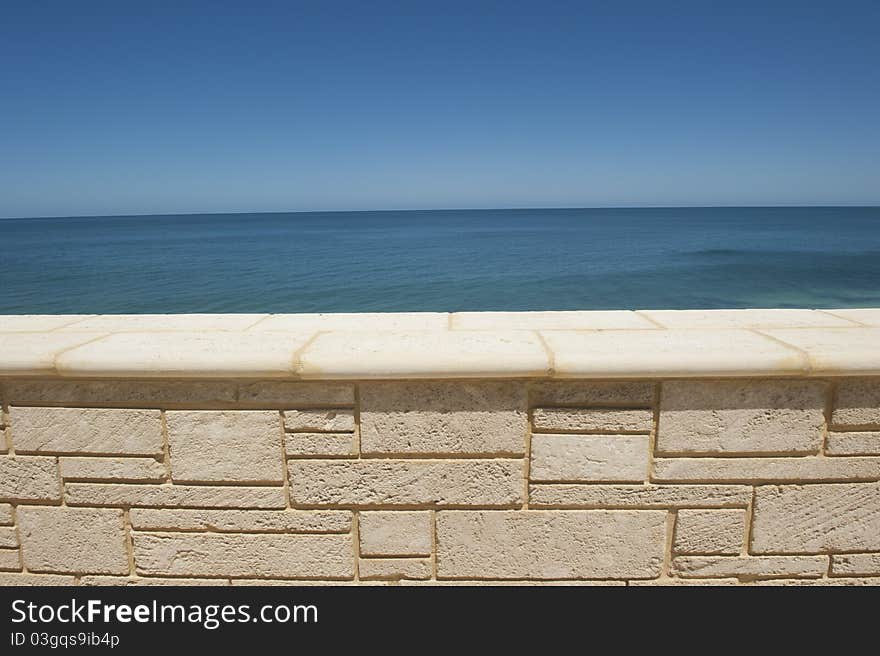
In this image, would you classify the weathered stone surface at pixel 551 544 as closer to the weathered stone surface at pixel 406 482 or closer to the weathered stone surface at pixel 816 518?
the weathered stone surface at pixel 406 482

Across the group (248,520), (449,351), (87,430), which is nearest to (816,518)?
(449,351)

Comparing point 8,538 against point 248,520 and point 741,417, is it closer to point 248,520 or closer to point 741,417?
point 248,520

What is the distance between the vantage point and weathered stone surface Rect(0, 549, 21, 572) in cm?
226

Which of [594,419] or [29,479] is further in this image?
[29,479]

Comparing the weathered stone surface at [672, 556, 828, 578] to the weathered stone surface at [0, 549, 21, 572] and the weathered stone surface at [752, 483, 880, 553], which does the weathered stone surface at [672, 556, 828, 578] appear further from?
the weathered stone surface at [0, 549, 21, 572]

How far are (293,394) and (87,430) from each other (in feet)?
2.87

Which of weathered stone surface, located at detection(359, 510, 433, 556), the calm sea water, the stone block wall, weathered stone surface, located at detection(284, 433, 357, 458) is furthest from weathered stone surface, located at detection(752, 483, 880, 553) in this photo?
the calm sea water

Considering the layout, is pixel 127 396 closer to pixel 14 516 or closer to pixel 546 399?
pixel 14 516

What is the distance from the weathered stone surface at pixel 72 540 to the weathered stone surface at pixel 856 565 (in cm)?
311

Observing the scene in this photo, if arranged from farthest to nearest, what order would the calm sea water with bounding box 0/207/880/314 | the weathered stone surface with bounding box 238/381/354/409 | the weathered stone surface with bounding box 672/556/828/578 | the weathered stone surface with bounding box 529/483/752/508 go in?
the calm sea water with bounding box 0/207/880/314, the weathered stone surface with bounding box 672/556/828/578, the weathered stone surface with bounding box 529/483/752/508, the weathered stone surface with bounding box 238/381/354/409

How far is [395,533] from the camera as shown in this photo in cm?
216

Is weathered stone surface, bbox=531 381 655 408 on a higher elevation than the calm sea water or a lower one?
higher

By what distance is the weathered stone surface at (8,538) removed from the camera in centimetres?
223

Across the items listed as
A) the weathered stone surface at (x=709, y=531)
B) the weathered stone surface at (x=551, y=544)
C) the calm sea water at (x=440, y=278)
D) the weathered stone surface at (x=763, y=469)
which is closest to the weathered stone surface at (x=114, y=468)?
the weathered stone surface at (x=551, y=544)
